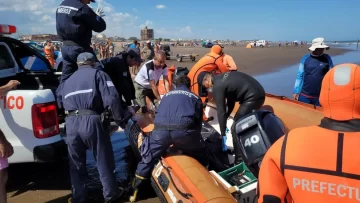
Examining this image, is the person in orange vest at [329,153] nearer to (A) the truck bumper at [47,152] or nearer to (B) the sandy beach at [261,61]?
(A) the truck bumper at [47,152]

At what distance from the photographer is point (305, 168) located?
1339 millimetres

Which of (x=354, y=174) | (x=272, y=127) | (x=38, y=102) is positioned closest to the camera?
(x=354, y=174)

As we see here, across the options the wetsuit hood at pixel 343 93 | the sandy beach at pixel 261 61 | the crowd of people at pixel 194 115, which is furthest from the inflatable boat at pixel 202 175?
the sandy beach at pixel 261 61

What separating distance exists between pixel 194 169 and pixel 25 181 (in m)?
2.41

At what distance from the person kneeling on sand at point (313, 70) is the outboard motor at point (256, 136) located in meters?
2.55

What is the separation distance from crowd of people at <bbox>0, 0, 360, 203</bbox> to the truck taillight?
157mm

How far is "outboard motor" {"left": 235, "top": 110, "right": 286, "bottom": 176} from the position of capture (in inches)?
98.5

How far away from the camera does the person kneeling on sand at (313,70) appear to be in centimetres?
485

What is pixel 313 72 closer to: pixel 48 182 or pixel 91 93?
pixel 91 93

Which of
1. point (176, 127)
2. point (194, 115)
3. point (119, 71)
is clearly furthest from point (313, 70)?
point (119, 71)

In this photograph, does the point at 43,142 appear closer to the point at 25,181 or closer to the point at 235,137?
the point at 25,181

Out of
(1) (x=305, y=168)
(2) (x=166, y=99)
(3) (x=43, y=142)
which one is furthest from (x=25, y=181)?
(1) (x=305, y=168)

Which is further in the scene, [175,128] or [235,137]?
→ [175,128]

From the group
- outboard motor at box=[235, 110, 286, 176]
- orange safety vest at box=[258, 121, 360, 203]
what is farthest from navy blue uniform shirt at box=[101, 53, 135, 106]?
orange safety vest at box=[258, 121, 360, 203]
